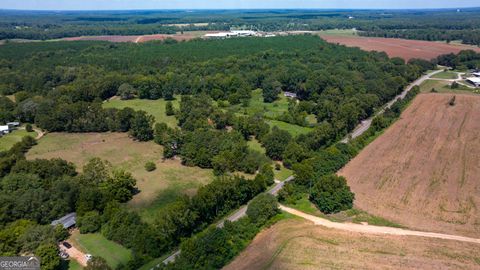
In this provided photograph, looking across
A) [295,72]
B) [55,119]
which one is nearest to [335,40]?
[295,72]

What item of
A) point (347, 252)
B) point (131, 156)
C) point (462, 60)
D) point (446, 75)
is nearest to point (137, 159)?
point (131, 156)

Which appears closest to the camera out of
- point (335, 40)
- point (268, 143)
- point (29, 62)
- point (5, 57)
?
point (268, 143)

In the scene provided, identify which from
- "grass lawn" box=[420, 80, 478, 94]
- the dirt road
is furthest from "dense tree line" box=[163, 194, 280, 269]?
"grass lawn" box=[420, 80, 478, 94]

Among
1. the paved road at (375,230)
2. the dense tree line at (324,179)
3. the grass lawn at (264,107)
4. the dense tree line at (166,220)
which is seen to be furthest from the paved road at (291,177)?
the grass lawn at (264,107)

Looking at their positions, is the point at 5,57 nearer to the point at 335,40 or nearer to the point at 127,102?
the point at 127,102

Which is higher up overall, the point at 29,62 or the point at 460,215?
the point at 29,62

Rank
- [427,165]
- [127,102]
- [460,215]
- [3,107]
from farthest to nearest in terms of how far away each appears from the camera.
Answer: [127,102] < [3,107] < [427,165] < [460,215]

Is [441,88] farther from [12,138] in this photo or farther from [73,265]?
[12,138]
